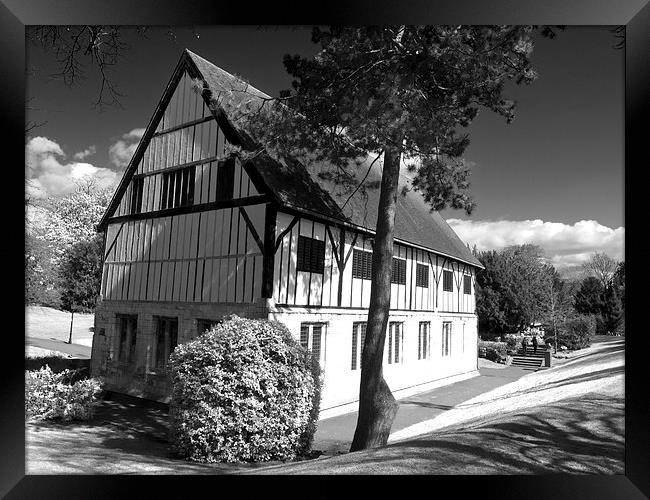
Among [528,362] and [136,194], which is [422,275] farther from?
[528,362]

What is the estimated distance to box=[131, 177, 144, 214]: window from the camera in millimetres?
11625

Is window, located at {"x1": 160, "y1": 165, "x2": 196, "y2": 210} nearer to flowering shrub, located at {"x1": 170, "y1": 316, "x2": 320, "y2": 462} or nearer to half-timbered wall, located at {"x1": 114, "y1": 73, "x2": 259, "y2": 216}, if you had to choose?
half-timbered wall, located at {"x1": 114, "y1": 73, "x2": 259, "y2": 216}

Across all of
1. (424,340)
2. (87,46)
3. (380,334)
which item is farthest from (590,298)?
(87,46)

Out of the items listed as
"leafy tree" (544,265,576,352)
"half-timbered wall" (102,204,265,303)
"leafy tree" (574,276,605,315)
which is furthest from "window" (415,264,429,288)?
"leafy tree" (574,276,605,315)

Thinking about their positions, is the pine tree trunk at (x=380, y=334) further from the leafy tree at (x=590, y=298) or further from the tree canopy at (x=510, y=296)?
the leafy tree at (x=590, y=298)

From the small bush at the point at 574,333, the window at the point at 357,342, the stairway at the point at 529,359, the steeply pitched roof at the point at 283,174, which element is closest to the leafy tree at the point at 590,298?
the small bush at the point at 574,333

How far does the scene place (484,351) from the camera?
831 inches

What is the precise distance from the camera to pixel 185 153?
418 inches

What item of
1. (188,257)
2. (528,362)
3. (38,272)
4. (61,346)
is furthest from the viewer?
(528,362)

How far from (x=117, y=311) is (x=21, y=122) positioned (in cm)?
807

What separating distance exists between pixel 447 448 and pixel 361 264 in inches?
247
